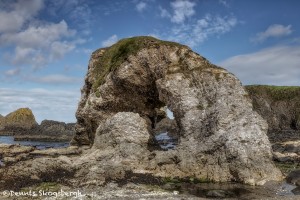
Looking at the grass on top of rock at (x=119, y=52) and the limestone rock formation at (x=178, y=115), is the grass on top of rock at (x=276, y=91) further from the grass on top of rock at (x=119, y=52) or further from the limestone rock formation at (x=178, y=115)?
the limestone rock formation at (x=178, y=115)

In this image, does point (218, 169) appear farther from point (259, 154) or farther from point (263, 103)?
point (263, 103)

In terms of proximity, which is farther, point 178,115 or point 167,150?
point 178,115

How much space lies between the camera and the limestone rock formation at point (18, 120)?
149 metres

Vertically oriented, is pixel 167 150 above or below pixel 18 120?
below

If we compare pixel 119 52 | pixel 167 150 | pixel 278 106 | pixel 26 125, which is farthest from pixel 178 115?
pixel 26 125

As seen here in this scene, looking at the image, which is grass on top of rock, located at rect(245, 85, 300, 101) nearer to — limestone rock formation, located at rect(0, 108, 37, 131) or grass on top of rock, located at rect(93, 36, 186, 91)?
limestone rock formation, located at rect(0, 108, 37, 131)

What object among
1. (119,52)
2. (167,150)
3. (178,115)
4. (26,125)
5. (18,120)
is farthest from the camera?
(18,120)

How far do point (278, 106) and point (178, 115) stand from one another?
99.4 m

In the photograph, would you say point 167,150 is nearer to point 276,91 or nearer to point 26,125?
point 276,91

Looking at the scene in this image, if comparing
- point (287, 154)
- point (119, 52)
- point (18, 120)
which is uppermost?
point (119, 52)

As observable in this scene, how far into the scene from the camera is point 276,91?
438 ft

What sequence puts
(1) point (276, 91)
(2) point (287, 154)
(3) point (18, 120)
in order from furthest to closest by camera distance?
(3) point (18, 120) → (1) point (276, 91) → (2) point (287, 154)

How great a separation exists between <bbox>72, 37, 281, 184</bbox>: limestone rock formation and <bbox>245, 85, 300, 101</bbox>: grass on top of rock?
89.4 metres

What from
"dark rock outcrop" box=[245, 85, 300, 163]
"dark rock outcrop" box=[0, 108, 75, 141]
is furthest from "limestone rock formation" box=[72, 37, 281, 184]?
"dark rock outcrop" box=[0, 108, 75, 141]
